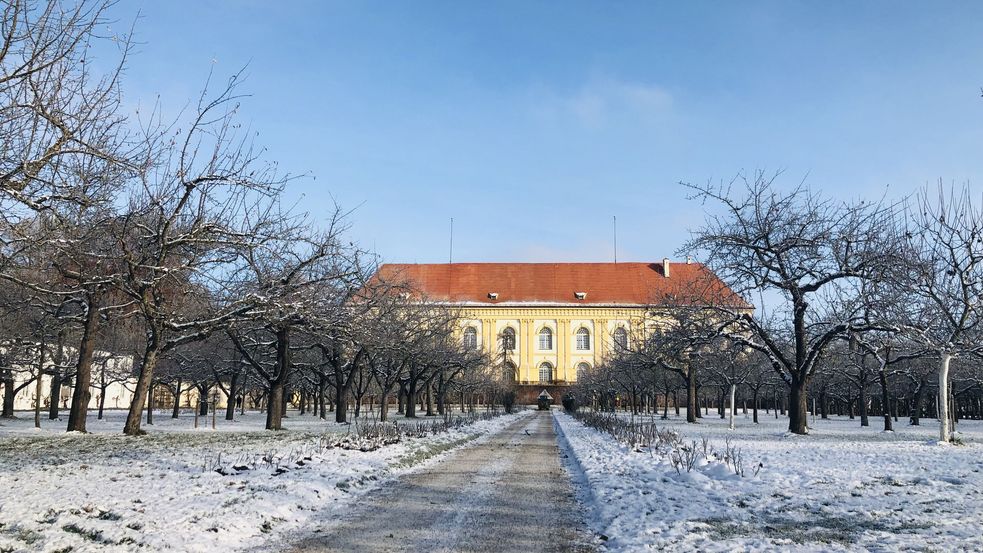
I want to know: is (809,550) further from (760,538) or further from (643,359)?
(643,359)

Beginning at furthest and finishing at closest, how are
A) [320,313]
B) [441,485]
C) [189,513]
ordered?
1. [320,313]
2. [441,485]
3. [189,513]

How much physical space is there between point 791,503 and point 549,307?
9374cm

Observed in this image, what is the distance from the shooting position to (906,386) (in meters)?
52.3

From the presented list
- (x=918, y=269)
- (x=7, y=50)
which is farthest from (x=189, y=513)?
(x=918, y=269)

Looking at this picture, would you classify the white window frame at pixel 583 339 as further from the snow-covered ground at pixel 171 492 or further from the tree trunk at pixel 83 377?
the snow-covered ground at pixel 171 492

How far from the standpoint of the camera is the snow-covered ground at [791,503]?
717 cm

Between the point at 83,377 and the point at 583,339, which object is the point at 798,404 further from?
the point at 583,339

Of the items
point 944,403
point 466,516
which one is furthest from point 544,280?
point 466,516

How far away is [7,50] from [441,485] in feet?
27.3

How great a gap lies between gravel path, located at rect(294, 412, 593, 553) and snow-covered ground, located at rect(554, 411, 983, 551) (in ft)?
1.70

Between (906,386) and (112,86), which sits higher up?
(112,86)

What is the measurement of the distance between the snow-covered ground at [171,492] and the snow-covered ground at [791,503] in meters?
3.67

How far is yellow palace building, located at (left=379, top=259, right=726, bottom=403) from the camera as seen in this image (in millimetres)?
102125

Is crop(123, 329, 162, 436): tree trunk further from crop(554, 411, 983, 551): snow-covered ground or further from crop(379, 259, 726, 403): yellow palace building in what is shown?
crop(379, 259, 726, 403): yellow palace building
